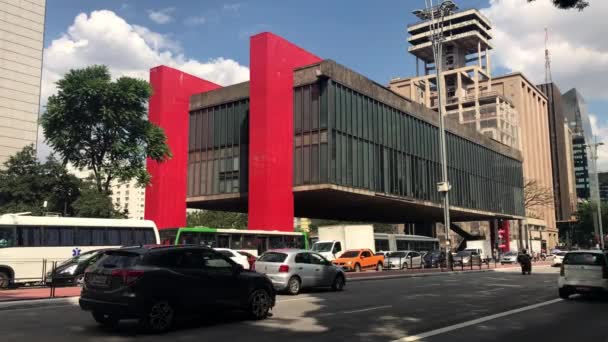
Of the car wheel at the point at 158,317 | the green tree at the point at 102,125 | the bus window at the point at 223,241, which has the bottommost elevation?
the car wheel at the point at 158,317

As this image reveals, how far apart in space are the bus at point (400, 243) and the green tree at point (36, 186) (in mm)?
27744

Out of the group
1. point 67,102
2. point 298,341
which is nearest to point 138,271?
point 298,341

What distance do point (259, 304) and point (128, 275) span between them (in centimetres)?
319

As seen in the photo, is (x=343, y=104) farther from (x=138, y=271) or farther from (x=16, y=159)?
(x=138, y=271)

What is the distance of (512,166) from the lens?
249 feet

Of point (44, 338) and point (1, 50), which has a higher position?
point (1, 50)

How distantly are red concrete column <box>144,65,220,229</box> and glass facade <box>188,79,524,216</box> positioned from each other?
103cm

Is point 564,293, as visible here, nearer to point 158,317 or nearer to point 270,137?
point 158,317

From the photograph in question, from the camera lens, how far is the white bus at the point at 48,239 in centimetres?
2219

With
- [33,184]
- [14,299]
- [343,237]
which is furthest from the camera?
[33,184]

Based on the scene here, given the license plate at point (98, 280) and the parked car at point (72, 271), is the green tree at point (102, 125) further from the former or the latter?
the license plate at point (98, 280)

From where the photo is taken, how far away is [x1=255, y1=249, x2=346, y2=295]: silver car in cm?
1769

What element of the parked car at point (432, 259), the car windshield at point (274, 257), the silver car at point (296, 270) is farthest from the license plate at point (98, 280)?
the parked car at point (432, 259)

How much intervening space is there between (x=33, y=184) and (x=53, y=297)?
97.5ft
